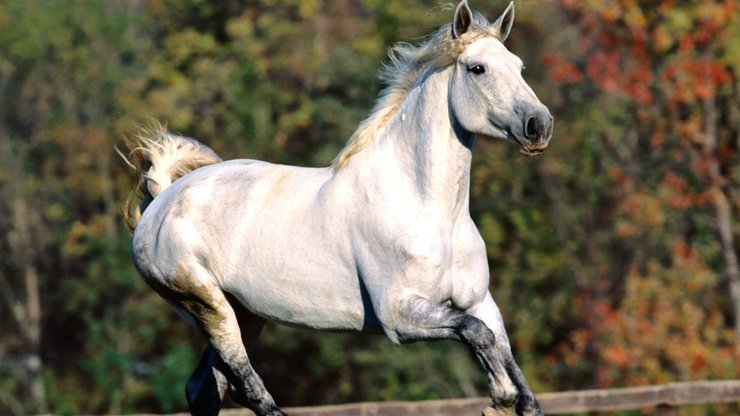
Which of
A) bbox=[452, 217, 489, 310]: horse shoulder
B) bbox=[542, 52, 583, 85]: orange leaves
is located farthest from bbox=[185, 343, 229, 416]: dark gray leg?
bbox=[542, 52, 583, 85]: orange leaves

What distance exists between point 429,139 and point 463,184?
220mm

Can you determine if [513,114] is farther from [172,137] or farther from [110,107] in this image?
[110,107]

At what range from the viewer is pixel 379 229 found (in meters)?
5.00

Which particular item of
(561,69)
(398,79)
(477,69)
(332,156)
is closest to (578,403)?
(398,79)

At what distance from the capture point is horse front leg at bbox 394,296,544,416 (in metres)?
4.66

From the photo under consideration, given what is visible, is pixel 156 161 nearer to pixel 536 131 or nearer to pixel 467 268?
pixel 467 268

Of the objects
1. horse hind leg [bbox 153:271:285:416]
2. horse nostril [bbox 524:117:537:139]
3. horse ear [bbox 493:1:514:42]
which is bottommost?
horse hind leg [bbox 153:271:285:416]

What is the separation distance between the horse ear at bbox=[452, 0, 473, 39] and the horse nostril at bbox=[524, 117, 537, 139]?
Result: 21.1 inches

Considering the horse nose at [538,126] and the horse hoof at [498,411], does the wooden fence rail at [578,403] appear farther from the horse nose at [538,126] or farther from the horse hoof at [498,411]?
the horse nose at [538,126]

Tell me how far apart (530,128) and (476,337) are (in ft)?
2.53

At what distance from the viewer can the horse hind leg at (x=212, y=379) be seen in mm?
5914

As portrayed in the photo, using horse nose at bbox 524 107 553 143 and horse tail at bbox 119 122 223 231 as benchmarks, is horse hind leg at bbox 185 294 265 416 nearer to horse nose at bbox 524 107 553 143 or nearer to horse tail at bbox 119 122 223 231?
horse tail at bbox 119 122 223 231

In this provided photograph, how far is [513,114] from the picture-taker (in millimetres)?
4680

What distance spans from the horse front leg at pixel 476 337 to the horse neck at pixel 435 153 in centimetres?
43
